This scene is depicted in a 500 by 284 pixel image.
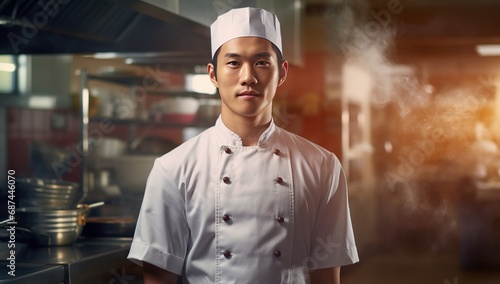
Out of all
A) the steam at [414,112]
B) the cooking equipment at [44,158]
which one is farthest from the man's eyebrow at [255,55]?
the cooking equipment at [44,158]

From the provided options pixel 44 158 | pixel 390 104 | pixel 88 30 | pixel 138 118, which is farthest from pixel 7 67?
pixel 390 104

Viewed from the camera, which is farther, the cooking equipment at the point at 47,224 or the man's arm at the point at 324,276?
the cooking equipment at the point at 47,224

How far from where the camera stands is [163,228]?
112cm

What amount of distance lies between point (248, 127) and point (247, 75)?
0.33 ft

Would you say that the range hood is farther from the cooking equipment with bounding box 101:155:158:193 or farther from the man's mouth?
the cooking equipment with bounding box 101:155:158:193

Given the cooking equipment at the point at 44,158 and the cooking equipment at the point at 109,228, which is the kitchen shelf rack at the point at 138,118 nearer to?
the cooking equipment at the point at 44,158

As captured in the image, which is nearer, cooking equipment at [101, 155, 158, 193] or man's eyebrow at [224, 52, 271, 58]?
man's eyebrow at [224, 52, 271, 58]

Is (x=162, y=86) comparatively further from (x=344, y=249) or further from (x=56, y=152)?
(x=344, y=249)

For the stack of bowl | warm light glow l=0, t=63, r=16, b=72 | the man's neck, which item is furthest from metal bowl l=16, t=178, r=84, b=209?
warm light glow l=0, t=63, r=16, b=72

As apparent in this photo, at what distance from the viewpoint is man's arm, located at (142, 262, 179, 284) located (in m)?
1.13

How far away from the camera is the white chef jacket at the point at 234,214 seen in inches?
43.9

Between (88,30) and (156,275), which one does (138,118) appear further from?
(156,275)

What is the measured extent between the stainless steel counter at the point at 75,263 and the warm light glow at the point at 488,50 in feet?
3.75

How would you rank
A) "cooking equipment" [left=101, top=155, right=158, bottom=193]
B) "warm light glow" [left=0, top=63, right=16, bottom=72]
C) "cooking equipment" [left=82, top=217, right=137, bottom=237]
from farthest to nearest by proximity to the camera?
"warm light glow" [left=0, top=63, right=16, bottom=72] < "cooking equipment" [left=101, top=155, right=158, bottom=193] < "cooking equipment" [left=82, top=217, right=137, bottom=237]
